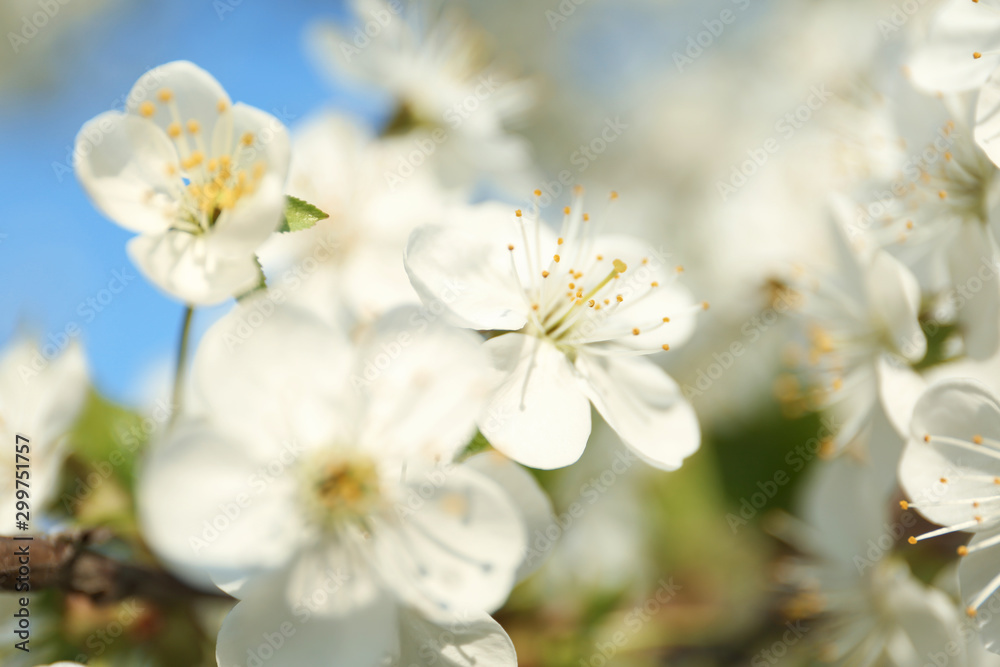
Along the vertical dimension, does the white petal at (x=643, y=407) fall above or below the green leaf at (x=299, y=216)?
below

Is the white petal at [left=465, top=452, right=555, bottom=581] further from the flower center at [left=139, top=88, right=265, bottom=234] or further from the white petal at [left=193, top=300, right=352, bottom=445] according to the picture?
the flower center at [left=139, top=88, right=265, bottom=234]

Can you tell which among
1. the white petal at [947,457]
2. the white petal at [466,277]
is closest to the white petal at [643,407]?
the white petal at [466,277]

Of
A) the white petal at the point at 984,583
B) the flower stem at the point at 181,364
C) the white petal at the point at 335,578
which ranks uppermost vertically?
the flower stem at the point at 181,364

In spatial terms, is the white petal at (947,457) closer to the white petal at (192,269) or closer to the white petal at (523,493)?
the white petal at (523,493)

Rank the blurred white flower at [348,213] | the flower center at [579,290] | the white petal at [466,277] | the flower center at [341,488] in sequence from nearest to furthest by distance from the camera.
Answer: the flower center at [341,488] → the white petal at [466,277] → the flower center at [579,290] → the blurred white flower at [348,213]

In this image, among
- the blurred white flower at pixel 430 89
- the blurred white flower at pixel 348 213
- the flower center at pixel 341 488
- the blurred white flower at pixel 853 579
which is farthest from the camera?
the blurred white flower at pixel 430 89

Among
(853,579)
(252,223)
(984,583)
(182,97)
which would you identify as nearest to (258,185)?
(252,223)
